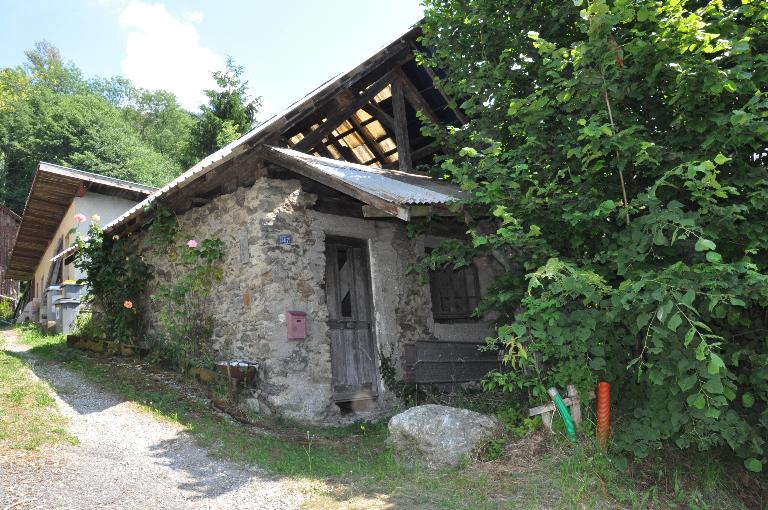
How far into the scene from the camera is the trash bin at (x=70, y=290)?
36.4 ft

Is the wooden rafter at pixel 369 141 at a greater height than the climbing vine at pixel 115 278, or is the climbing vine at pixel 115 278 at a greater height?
the wooden rafter at pixel 369 141

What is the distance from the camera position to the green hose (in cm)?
425

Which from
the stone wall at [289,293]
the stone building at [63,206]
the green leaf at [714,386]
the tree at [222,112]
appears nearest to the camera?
the green leaf at [714,386]

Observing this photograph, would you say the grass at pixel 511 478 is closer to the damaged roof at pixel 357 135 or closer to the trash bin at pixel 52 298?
the damaged roof at pixel 357 135

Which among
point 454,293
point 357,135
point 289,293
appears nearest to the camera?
point 289,293

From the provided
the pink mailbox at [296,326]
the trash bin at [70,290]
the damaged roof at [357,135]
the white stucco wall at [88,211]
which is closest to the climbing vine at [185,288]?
the damaged roof at [357,135]

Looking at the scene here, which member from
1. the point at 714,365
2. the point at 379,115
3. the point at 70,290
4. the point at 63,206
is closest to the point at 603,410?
the point at 714,365

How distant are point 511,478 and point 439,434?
0.73 metres

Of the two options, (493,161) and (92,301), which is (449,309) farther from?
(92,301)

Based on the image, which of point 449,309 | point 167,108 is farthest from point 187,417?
point 167,108

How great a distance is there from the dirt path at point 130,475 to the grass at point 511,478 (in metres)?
0.25

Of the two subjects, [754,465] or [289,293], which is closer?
[754,465]

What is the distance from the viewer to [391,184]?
6.32 meters

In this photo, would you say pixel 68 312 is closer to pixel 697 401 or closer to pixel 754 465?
pixel 697 401
